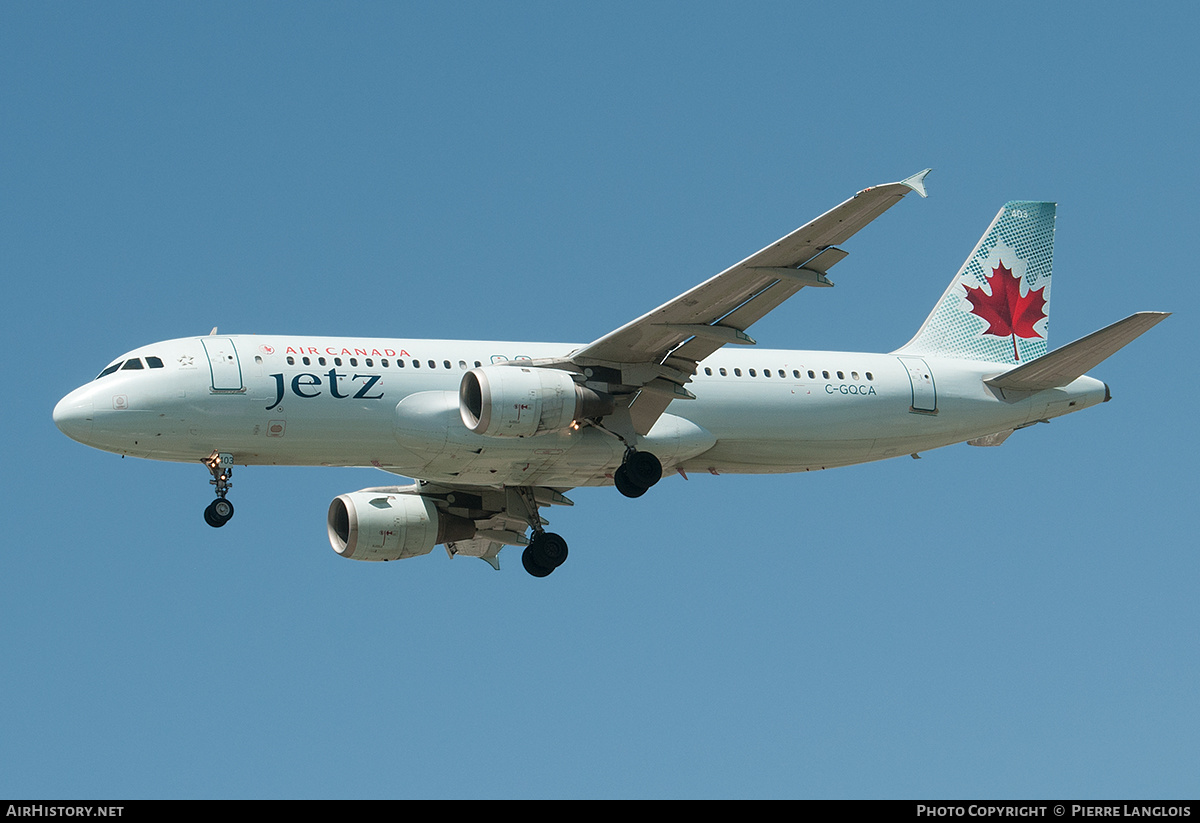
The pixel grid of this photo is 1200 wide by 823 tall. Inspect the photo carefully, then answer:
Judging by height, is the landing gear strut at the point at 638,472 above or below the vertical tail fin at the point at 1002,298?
below

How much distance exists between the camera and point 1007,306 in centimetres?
4322

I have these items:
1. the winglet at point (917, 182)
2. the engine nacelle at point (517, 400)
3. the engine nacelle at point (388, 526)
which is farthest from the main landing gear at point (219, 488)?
the winglet at point (917, 182)

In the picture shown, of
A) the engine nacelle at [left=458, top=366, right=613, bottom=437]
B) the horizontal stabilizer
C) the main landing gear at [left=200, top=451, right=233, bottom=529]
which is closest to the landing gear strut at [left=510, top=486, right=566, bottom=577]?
the engine nacelle at [left=458, top=366, right=613, bottom=437]

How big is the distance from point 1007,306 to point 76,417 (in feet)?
78.4

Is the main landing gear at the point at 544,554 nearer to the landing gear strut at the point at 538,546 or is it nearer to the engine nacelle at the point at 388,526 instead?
the landing gear strut at the point at 538,546

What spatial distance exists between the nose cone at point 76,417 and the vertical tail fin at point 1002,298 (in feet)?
65.9

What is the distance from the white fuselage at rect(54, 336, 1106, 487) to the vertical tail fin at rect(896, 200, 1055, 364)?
1193 mm

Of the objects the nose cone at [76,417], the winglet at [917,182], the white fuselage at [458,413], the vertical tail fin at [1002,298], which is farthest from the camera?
the vertical tail fin at [1002,298]

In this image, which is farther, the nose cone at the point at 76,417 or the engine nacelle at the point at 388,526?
the engine nacelle at the point at 388,526

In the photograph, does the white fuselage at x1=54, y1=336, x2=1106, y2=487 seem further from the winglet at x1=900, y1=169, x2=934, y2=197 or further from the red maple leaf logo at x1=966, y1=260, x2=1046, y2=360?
the winglet at x1=900, y1=169, x2=934, y2=197

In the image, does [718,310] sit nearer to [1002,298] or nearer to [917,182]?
[917,182]

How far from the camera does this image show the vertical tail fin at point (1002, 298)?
42000 mm
